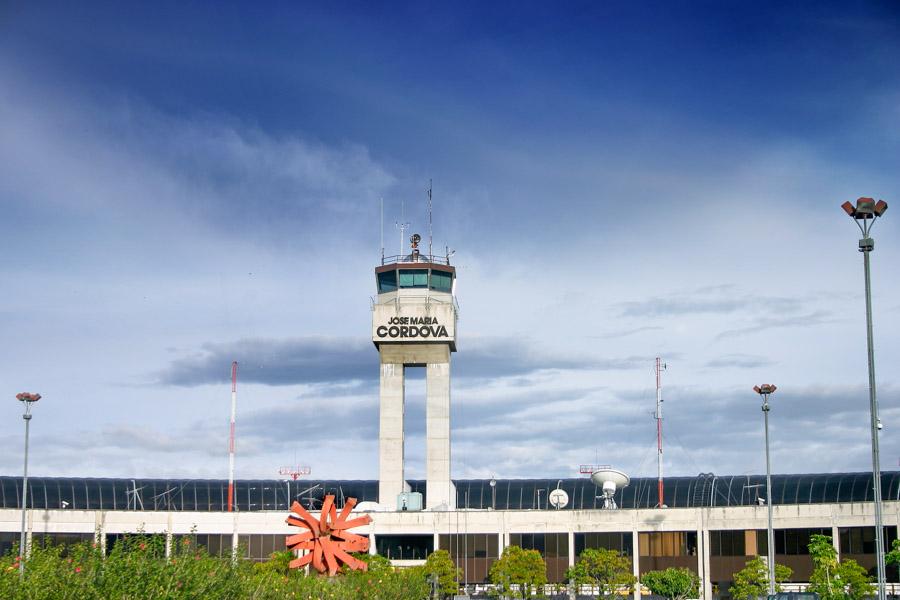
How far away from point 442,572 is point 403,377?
2446 cm

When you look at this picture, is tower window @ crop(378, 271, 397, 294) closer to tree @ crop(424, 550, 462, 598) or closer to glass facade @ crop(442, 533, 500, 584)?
glass facade @ crop(442, 533, 500, 584)

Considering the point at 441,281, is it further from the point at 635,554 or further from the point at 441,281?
the point at 635,554

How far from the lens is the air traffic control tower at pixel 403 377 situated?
4830 inches

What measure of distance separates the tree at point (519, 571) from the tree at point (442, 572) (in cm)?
394

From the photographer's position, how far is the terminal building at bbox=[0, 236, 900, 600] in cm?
11506

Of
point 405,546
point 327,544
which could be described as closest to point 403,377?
point 405,546

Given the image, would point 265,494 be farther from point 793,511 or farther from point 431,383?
point 793,511

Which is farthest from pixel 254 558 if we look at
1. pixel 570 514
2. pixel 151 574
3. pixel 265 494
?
pixel 151 574

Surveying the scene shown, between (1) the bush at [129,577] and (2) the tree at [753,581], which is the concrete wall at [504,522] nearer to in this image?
(2) the tree at [753,581]

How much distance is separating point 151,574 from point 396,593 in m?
41.8

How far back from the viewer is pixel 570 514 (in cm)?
12081

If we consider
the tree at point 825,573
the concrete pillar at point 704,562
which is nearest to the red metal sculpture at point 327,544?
the tree at point 825,573

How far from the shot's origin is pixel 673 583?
110 meters

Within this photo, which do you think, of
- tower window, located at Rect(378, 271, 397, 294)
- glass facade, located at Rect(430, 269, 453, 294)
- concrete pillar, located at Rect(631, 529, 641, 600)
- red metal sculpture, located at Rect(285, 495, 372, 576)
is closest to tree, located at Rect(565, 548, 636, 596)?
concrete pillar, located at Rect(631, 529, 641, 600)
